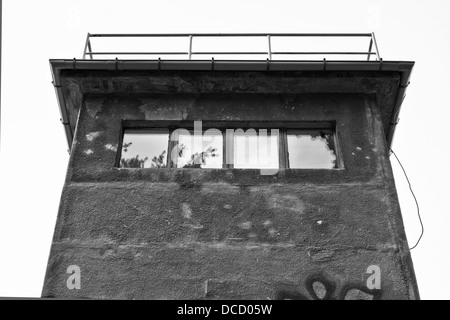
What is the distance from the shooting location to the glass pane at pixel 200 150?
24.6 ft

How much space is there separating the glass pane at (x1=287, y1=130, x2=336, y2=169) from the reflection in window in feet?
3.16

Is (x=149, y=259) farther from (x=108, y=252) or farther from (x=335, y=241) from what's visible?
(x=335, y=241)

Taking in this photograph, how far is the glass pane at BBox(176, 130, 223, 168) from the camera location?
24.6 ft

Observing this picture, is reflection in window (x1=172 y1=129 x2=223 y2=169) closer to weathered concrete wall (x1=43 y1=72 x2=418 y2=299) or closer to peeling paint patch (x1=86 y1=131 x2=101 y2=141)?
weathered concrete wall (x1=43 y1=72 x2=418 y2=299)

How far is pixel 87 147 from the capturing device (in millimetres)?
7535

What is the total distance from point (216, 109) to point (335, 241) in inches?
99.7

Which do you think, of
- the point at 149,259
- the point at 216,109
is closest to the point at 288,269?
the point at 149,259

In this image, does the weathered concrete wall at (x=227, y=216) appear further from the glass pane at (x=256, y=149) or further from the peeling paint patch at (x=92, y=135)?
the glass pane at (x=256, y=149)

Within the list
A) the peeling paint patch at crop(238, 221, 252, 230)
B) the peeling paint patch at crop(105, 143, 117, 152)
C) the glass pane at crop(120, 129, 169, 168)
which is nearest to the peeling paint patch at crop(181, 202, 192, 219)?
the peeling paint patch at crop(238, 221, 252, 230)

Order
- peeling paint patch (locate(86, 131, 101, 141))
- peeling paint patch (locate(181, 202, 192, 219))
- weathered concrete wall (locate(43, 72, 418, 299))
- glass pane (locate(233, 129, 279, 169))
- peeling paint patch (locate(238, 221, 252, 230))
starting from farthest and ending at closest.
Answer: peeling paint patch (locate(86, 131, 101, 141)), glass pane (locate(233, 129, 279, 169)), peeling paint patch (locate(181, 202, 192, 219)), peeling paint patch (locate(238, 221, 252, 230)), weathered concrete wall (locate(43, 72, 418, 299))

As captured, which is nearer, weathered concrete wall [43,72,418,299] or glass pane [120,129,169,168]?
weathered concrete wall [43,72,418,299]

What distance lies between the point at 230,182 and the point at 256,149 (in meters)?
0.72

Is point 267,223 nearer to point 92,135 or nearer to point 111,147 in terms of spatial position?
point 111,147
